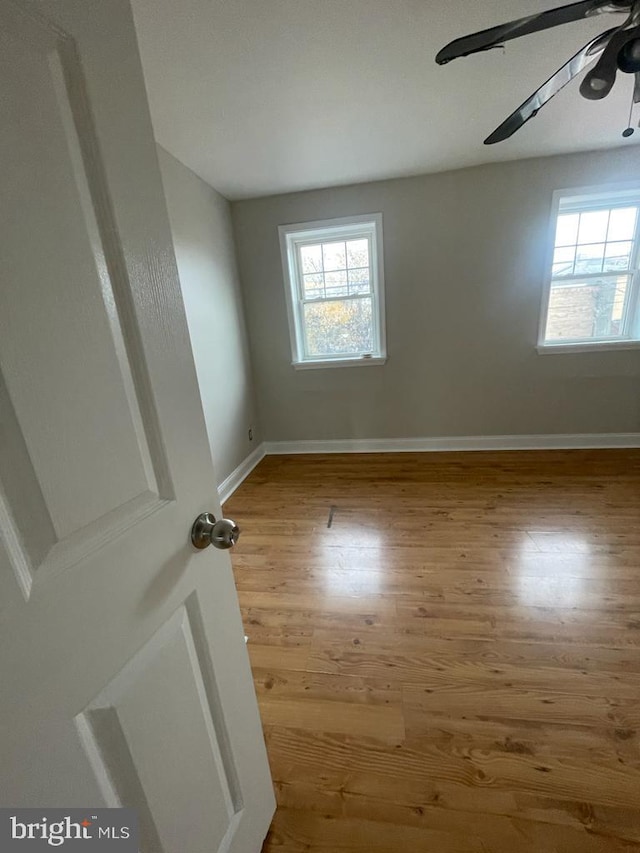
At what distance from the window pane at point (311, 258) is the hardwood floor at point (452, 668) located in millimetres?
2237

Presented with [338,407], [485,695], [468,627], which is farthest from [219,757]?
[338,407]

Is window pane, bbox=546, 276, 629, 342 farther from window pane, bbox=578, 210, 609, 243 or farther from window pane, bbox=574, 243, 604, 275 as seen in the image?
window pane, bbox=578, 210, 609, 243

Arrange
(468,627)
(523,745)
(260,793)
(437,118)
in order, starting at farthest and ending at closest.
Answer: (437,118), (468,627), (523,745), (260,793)

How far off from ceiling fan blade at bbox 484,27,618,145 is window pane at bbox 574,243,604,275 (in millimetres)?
1872

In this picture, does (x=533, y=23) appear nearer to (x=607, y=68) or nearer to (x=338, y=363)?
(x=607, y=68)

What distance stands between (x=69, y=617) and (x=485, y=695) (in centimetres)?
143

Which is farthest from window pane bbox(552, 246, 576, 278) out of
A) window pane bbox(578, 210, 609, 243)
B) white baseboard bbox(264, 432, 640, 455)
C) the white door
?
the white door

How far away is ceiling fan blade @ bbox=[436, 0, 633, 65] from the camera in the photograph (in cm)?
110

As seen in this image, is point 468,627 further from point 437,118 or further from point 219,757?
point 437,118

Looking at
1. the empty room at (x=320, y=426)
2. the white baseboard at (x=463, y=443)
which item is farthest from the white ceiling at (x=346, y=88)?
the white baseboard at (x=463, y=443)

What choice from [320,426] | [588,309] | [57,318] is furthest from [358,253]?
[57,318]

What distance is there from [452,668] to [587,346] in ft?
9.67

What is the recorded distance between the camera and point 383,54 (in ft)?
5.27

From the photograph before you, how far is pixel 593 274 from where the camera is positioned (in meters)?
2.96
